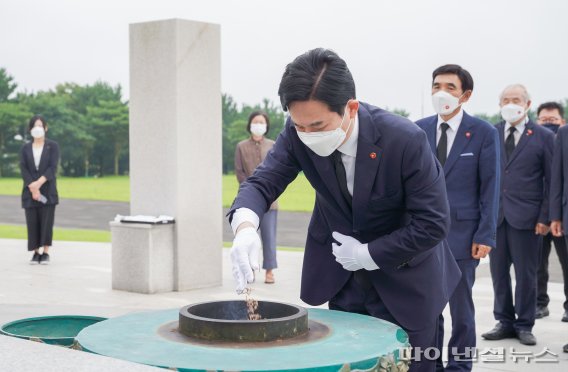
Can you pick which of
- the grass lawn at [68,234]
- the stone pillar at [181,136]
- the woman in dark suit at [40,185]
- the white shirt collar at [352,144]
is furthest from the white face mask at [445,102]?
the grass lawn at [68,234]

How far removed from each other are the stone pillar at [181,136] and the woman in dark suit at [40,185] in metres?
2.52

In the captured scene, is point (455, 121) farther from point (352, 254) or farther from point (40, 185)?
point (40, 185)

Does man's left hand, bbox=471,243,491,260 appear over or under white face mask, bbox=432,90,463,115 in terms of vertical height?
under

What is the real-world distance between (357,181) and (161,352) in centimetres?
111

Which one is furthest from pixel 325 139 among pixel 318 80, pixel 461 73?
pixel 461 73

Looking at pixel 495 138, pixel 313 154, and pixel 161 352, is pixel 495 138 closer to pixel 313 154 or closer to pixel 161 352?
pixel 313 154

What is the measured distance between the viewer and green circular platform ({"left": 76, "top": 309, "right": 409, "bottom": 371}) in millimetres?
2811

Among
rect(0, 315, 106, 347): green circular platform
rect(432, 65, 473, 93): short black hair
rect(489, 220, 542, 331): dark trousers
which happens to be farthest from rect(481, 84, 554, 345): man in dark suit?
rect(0, 315, 106, 347): green circular platform

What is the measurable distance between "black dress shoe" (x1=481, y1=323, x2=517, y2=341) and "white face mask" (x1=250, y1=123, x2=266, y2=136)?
411cm

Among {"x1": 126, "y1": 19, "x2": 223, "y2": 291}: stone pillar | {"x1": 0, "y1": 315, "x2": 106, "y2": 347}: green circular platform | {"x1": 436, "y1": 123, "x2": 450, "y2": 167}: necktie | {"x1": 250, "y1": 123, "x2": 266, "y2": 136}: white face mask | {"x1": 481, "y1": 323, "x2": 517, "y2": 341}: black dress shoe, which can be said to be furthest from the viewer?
{"x1": 250, "y1": 123, "x2": 266, "y2": 136}: white face mask

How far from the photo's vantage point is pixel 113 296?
8922mm

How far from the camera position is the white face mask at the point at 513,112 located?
734 cm

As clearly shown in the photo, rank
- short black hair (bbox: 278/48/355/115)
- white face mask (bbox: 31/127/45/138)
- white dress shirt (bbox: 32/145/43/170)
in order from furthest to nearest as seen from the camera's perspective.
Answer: white dress shirt (bbox: 32/145/43/170)
white face mask (bbox: 31/127/45/138)
short black hair (bbox: 278/48/355/115)

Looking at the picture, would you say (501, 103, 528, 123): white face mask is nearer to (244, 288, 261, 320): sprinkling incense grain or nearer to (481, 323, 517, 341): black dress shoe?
(481, 323, 517, 341): black dress shoe
